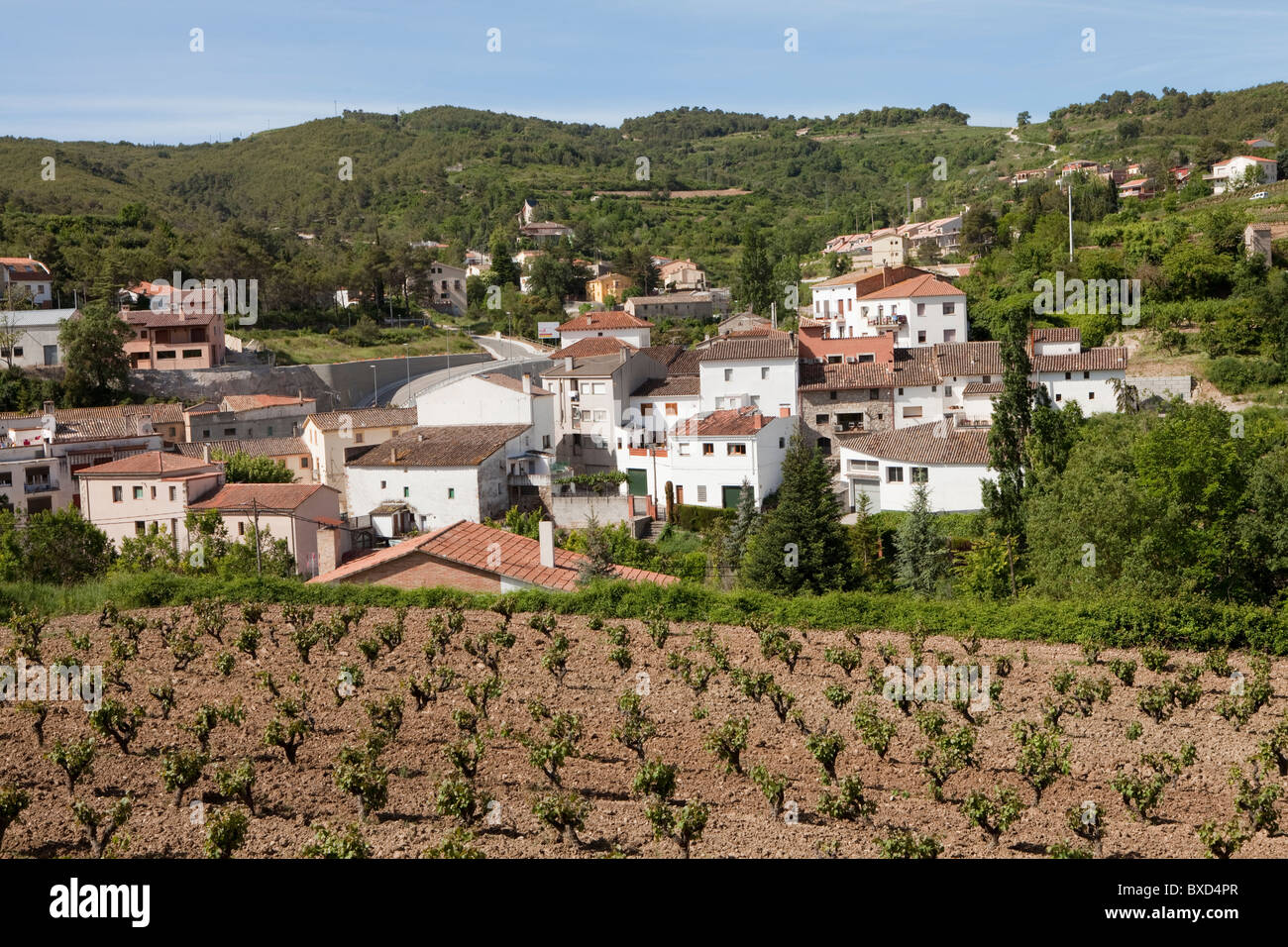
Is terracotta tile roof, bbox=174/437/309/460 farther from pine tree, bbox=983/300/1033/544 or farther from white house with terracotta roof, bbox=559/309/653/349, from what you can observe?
pine tree, bbox=983/300/1033/544

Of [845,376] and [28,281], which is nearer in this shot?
[845,376]

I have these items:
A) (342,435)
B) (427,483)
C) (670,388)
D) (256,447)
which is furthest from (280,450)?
(670,388)

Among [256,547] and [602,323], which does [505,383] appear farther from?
[256,547]

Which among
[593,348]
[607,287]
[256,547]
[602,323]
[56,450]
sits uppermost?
[607,287]

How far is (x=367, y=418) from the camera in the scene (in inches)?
1513

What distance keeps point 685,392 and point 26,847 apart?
32.0 meters

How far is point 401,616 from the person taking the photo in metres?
16.5

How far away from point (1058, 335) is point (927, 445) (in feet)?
38.6

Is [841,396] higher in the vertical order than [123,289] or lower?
lower

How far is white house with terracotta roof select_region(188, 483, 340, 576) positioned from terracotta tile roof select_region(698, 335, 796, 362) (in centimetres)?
1413

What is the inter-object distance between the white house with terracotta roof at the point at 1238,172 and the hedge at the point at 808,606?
54.4 m

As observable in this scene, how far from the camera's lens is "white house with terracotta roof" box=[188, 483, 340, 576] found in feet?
93.9
